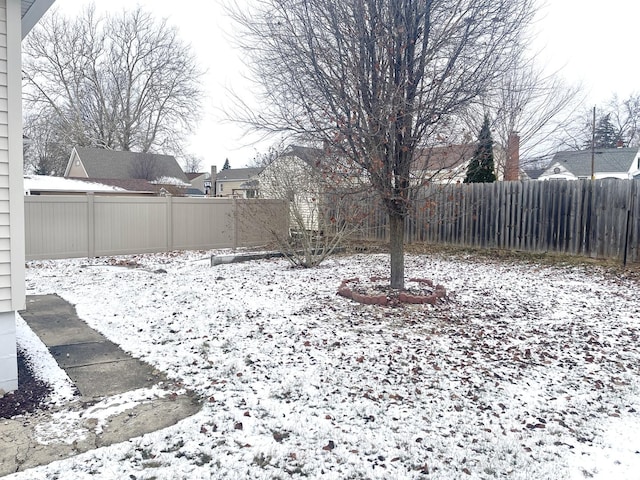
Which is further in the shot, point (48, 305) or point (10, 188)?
point (48, 305)

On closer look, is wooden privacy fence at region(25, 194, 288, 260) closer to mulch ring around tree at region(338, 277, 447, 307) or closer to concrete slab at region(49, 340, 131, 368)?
mulch ring around tree at region(338, 277, 447, 307)

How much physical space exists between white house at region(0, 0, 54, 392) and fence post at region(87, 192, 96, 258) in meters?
8.31

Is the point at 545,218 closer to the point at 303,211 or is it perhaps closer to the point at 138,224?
the point at 303,211

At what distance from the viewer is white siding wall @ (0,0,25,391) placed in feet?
10.7

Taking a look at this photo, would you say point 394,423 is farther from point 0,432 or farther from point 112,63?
point 112,63

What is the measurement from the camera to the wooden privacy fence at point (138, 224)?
33.8 ft

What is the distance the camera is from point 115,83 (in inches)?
1200

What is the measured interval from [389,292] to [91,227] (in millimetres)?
8112

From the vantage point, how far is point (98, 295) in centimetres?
681

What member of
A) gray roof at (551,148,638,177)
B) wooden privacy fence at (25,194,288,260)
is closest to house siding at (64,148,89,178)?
wooden privacy fence at (25,194,288,260)

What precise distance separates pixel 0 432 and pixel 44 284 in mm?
5648

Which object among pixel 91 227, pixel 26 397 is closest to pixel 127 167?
pixel 91 227

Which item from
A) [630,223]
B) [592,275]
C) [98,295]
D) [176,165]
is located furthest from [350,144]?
[176,165]

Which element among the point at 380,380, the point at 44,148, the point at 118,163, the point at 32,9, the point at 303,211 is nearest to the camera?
the point at 380,380
